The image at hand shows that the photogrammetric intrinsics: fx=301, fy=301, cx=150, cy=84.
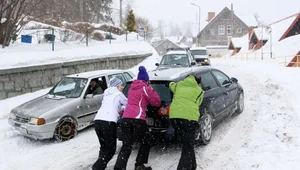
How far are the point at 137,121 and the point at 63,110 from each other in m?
2.96

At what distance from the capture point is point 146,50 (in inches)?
856

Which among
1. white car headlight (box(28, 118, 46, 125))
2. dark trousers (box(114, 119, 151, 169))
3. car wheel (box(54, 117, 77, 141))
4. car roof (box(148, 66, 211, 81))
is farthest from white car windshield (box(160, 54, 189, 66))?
dark trousers (box(114, 119, 151, 169))

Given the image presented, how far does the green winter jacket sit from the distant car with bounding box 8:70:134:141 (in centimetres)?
334

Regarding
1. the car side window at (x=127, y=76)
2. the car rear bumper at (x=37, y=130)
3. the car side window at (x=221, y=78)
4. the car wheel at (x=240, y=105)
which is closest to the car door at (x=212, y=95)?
the car side window at (x=221, y=78)

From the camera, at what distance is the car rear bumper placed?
6918mm

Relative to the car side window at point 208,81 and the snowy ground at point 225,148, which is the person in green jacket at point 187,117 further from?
the car side window at point 208,81

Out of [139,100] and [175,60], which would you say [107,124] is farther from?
[175,60]

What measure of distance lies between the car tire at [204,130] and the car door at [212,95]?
7.7 inches

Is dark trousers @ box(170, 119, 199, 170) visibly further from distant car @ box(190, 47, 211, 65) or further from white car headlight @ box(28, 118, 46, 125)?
distant car @ box(190, 47, 211, 65)

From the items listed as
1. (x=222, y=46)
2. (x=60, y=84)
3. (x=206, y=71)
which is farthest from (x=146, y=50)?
(x=222, y=46)

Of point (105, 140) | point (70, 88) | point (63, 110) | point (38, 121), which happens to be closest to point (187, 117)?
point (105, 140)

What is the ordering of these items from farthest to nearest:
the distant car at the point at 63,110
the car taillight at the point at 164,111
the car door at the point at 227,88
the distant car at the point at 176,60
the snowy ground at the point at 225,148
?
1. the distant car at the point at 176,60
2. the car door at the point at 227,88
3. the distant car at the point at 63,110
4. the car taillight at the point at 164,111
5. the snowy ground at the point at 225,148

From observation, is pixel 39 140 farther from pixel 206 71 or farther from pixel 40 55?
pixel 40 55

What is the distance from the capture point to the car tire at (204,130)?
5924 mm
